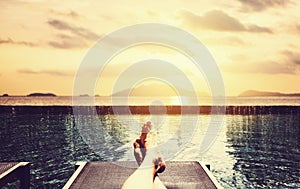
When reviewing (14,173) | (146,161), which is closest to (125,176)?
(146,161)

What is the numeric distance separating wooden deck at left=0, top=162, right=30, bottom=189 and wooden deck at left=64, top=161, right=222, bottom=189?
8.31 ft

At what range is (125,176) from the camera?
14141mm

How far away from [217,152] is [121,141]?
14269 millimetres

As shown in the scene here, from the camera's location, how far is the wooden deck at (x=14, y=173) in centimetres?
1493

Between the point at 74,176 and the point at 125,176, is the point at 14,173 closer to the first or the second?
the point at 74,176

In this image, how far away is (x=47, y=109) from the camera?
133m

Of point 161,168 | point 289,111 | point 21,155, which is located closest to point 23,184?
point 161,168

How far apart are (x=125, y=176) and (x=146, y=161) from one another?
3597 millimetres

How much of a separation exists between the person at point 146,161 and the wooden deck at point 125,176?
171 centimetres

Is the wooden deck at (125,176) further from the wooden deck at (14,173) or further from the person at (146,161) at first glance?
the wooden deck at (14,173)

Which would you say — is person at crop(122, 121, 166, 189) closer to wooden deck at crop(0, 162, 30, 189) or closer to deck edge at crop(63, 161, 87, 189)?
deck edge at crop(63, 161, 87, 189)

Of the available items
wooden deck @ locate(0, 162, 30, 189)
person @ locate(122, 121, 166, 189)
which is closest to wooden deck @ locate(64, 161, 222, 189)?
person @ locate(122, 121, 166, 189)

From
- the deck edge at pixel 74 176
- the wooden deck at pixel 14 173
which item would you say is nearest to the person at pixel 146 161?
the deck edge at pixel 74 176

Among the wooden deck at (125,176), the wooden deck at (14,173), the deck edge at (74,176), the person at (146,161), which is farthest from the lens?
the wooden deck at (14,173)
